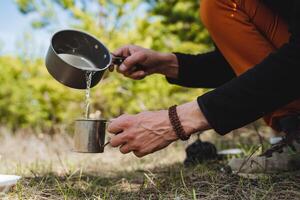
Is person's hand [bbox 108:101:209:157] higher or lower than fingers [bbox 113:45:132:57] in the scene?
lower

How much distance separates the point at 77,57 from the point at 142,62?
0.94ft

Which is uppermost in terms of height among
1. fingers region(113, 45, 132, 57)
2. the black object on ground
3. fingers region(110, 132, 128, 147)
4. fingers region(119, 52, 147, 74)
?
fingers region(113, 45, 132, 57)

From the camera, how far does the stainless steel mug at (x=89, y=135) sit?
1491 mm

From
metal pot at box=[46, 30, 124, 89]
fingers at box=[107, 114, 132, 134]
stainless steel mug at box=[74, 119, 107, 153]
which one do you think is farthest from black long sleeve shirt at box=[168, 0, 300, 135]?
metal pot at box=[46, 30, 124, 89]

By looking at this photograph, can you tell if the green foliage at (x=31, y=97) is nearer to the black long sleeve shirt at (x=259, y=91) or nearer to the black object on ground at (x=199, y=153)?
the black object on ground at (x=199, y=153)

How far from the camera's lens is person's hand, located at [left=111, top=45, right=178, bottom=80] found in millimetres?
1944

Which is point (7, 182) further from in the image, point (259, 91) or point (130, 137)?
point (259, 91)

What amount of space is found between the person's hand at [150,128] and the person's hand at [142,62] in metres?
0.53

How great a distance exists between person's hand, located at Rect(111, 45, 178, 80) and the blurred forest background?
2.87 metres

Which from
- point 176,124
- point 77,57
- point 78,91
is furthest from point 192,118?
point 78,91

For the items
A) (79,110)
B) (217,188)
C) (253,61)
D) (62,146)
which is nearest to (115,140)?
(217,188)

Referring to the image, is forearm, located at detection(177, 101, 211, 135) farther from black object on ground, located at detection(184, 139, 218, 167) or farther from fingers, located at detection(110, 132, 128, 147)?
black object on ground, located at detection(184, 139, 218, 167)

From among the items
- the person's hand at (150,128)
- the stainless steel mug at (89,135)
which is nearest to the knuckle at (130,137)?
the person's hand at (150,128)

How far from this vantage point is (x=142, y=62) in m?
2.00
